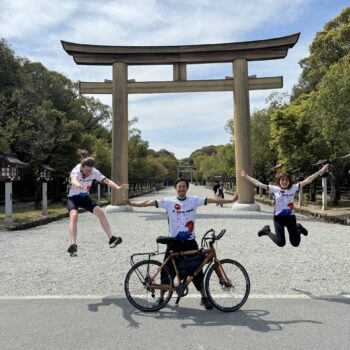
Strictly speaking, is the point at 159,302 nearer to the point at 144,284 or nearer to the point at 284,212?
the point at 144,284

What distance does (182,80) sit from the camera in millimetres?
22047

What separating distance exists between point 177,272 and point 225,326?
968 millimetres

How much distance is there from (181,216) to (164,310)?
119 centimetres

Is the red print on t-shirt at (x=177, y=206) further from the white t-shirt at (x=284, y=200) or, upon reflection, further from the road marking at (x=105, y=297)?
the white t-shirt at (x=284, y=200)

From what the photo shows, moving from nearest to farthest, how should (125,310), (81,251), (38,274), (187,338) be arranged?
(187,338)
(125,310)
(38,274)
(81,251)

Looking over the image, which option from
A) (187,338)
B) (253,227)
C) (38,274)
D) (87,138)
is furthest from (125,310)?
(87,138)

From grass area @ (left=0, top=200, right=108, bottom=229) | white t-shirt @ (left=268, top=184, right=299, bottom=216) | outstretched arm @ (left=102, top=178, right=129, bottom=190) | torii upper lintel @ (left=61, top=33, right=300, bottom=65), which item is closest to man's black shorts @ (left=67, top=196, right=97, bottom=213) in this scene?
outstretched arm @ (left=102, top=178, right=129, bottom=190)

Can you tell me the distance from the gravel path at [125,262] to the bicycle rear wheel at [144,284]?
0.70 meters

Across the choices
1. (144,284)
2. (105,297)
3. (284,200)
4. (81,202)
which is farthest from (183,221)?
(284,200)

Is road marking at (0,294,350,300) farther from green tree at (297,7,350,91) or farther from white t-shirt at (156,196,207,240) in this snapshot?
green tree at (297,7,350,91)

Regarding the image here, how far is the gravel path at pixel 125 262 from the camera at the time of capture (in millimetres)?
6430

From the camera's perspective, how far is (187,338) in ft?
14.1

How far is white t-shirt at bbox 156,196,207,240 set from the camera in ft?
17.8

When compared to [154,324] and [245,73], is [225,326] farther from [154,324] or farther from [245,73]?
[245,73]
